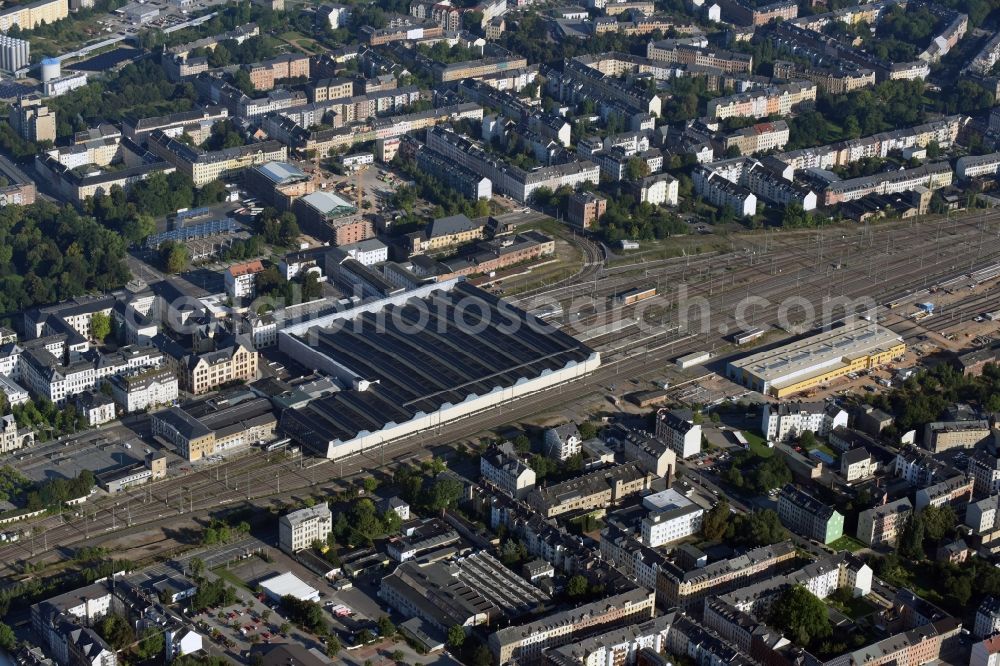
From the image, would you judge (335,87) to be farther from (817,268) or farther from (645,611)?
(645,611)

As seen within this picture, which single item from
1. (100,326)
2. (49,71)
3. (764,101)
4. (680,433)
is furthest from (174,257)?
(764,101)

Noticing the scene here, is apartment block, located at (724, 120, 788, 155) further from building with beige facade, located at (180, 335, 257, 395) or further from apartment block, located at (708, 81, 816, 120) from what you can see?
building with beige facade, located at (180, 335, 257, 395)

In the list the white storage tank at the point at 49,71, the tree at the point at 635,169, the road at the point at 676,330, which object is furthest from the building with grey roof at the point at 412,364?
the white storage tank at the point at 49,71

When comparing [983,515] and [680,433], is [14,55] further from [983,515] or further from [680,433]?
[983,515]

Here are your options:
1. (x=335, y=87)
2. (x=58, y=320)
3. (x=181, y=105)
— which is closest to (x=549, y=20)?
(x=335, y=87)

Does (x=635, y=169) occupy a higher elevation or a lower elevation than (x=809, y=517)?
higher

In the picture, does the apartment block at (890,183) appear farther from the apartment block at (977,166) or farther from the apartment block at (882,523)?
the apartment block at (882,523)
